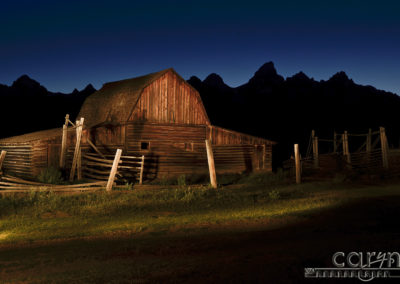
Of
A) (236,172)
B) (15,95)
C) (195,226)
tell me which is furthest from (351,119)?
(15,95)

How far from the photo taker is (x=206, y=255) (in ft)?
19.0

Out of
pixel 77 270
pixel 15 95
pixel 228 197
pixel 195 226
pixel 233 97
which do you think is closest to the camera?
pixel 77 270

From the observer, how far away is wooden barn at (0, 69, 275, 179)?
21.8 meters

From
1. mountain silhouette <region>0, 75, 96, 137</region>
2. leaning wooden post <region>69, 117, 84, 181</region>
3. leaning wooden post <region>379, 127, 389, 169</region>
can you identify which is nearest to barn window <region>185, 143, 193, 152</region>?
leaning wooden post <region>69, 117, 84, 181</region>

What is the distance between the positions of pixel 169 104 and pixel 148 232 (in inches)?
618

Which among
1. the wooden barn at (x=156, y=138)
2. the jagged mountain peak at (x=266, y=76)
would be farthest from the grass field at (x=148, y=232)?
the jagged mountain peak at (x=266, y=76)

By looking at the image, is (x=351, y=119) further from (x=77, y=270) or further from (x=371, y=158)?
(x=77, y=270)

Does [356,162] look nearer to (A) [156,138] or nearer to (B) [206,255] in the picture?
(A) [156,138]

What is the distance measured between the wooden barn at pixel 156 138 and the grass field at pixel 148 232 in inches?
275

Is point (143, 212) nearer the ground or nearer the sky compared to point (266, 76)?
nearer the ground

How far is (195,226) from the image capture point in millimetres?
8844

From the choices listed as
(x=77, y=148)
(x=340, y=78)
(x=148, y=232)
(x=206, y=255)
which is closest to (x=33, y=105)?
(x=77, y=148)

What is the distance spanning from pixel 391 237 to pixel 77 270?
575 cm

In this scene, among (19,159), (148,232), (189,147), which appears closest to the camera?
(148,232)
